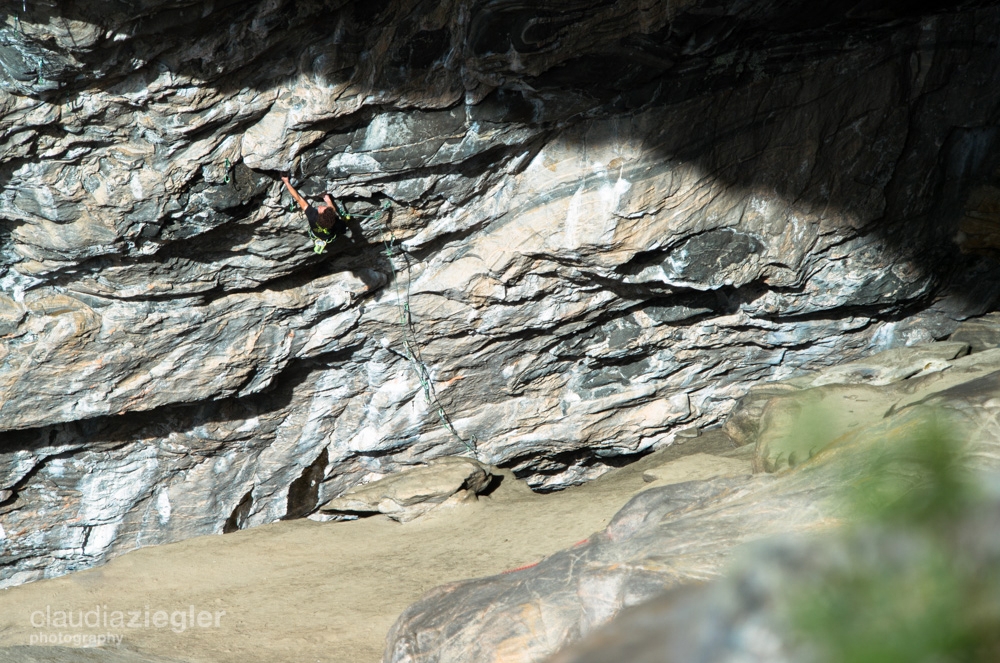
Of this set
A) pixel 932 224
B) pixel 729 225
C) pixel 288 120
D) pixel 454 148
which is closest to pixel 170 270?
pixel 288 120

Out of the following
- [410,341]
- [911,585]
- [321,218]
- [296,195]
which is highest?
[296,195]

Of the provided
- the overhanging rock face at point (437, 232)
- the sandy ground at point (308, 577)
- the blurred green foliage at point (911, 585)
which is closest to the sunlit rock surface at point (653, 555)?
the blurred green foliage at point (911, 585)

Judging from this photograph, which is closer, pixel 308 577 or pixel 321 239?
pixel 321 239

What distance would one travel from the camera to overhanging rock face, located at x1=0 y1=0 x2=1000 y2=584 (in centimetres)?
352

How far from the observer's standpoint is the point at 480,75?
370cm

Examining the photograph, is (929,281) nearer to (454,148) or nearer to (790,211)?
(790,211)

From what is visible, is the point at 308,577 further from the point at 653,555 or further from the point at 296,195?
the point at 653,555

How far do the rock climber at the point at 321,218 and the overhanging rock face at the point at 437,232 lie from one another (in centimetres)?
14

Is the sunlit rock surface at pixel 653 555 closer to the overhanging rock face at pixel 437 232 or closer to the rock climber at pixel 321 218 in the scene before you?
the overhanging rock face at pixel 437 232

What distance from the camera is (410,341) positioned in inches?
193

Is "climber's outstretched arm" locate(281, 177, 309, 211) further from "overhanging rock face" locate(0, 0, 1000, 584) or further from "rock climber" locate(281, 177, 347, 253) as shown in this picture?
"overhanging rock face" locate(0, 0, 1000, 584)

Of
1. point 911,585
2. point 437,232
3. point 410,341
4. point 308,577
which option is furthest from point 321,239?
point 911,585

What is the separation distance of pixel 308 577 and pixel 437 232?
7.58 feet

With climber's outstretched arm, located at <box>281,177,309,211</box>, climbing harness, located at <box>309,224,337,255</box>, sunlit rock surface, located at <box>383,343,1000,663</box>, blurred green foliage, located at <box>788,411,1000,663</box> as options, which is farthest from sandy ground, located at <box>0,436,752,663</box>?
blurred green foliage, located at <box>788,411,1000,663</box>
